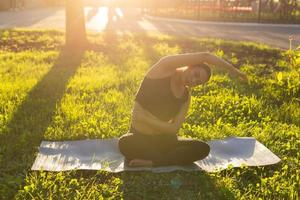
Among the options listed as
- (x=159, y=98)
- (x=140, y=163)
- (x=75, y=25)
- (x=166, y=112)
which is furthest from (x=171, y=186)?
(x=75, y=25)

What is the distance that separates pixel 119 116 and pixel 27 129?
1.34 meters

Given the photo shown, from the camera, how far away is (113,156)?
5434 mm

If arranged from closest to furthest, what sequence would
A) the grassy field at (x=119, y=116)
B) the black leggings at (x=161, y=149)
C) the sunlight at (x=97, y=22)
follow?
the grassy field at (x=119, y=116) → the black leggings at (x=161, y=149) → the sunlight at (x=97, y=22)

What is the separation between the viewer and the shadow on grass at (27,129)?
4.85m

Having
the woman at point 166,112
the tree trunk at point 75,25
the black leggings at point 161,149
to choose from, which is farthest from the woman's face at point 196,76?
the tree trunk at point 75,25

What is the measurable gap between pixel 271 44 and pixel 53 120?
10206mm

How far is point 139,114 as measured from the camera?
494 cm

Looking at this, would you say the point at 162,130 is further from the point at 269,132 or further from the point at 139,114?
the point at 269,132

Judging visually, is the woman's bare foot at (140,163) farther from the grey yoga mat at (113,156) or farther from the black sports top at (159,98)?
the black sports top at (159,98)

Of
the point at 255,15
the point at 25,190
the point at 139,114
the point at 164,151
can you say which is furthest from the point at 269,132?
the point at 255,15

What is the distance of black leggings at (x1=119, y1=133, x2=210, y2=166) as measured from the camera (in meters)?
5.08

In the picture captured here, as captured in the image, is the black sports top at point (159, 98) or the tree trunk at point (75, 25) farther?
the tree trunk at point (75, 25)

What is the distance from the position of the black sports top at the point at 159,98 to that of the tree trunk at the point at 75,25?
26.5 feet

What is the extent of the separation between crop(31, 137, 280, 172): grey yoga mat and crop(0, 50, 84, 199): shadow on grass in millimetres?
180
